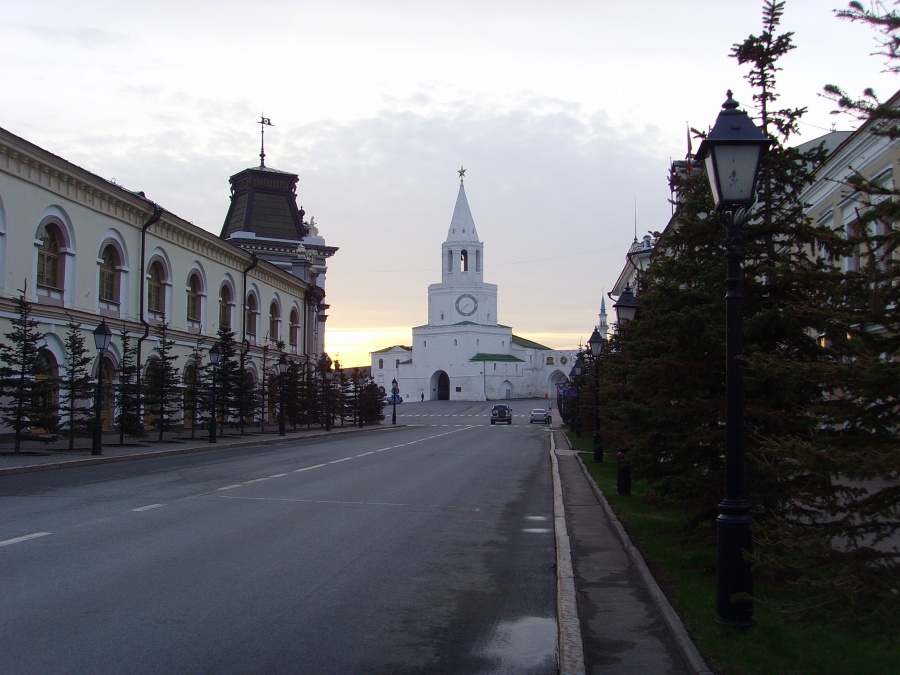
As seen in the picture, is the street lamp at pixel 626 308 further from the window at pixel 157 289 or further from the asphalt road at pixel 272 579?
the window at pixel 157 289

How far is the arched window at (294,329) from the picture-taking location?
61938mm

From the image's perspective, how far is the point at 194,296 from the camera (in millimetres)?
45281

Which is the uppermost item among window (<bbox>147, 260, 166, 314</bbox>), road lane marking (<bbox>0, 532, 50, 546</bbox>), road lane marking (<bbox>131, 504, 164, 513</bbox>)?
window (<bbox>147, 260, 166, 314</bbox>)

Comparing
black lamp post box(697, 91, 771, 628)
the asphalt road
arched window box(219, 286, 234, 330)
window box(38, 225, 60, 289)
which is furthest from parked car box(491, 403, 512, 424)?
black lamp post box(697, 91, 771, 628)

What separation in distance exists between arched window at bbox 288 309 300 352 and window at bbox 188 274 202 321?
1604cm

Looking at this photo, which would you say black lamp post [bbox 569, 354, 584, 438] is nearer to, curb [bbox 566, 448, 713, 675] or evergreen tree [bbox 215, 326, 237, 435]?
evergreen tree [bbox 215, 326, 237, 435]

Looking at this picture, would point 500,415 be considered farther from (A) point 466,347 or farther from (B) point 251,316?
(A) point 466,347

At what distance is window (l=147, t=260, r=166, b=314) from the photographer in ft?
132

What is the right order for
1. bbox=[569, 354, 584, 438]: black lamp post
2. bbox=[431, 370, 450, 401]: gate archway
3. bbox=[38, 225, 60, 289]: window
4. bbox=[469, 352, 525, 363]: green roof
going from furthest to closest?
bbox=[431, 370, 450, 401]: gate archway
bbox=[469, 352, 525, 363]: green roof
bbox=[569, 354, 584, 438]: black lamp post
bbox=[38, 225, 60, 289]: window

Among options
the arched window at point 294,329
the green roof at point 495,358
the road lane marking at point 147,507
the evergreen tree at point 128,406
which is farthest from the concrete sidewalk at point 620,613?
the green roof at point 495,358

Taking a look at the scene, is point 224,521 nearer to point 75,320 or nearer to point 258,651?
point 258,651

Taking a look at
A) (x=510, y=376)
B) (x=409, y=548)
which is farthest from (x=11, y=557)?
(x=510, y=376)

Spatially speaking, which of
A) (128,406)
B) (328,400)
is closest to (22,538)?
(128,406)

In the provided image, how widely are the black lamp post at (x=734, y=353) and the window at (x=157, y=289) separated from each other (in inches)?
1432
